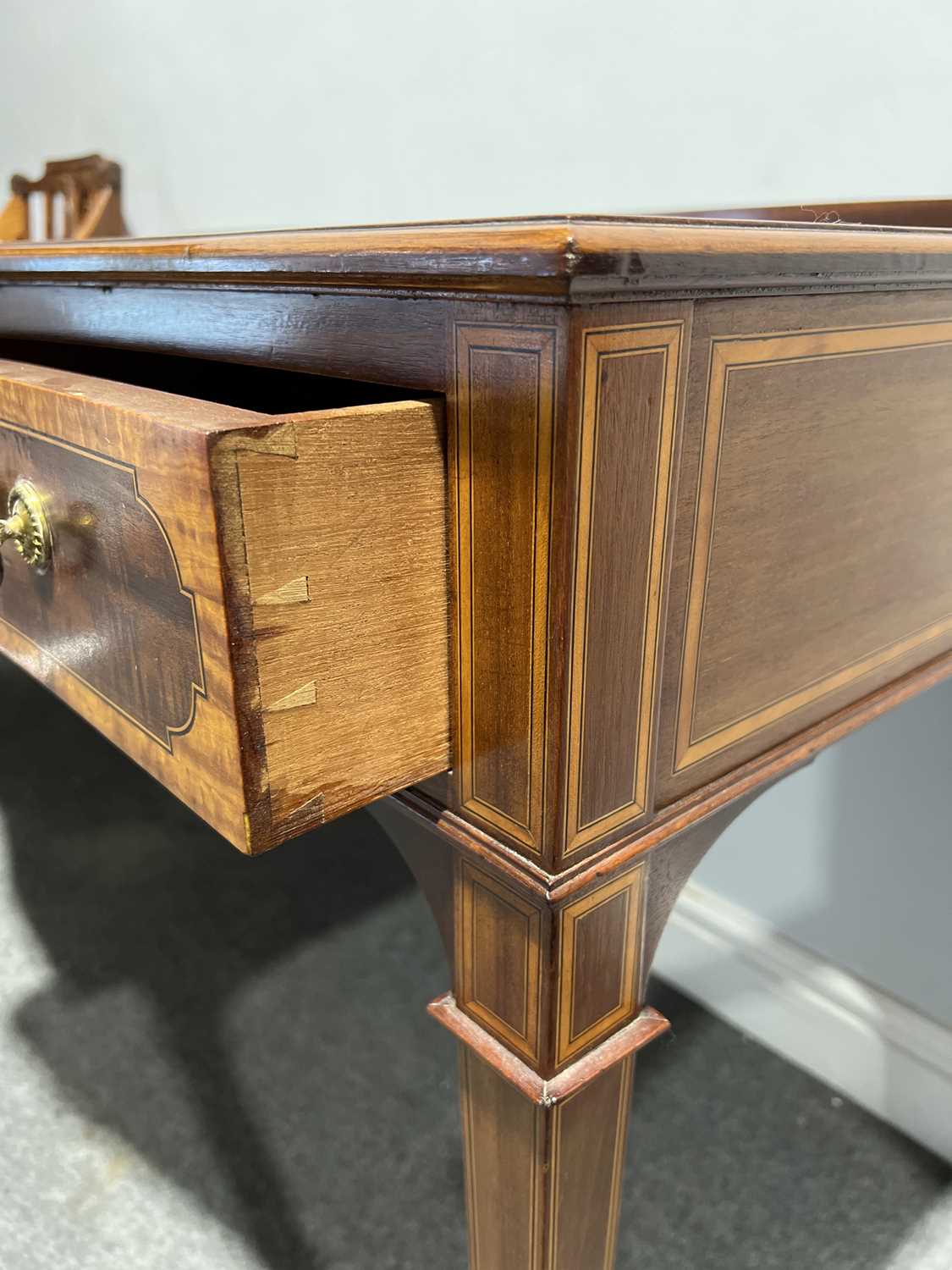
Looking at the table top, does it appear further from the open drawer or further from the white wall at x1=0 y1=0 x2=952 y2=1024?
the white wall at x1=0 y1=0 x2=952 y2=1024

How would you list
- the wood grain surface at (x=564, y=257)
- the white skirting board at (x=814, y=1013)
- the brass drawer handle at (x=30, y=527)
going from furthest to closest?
the white skirting board at (x=814, y=1013), the brass drawer handle at (x=30, y=527), the wood grain surface at (x=564, y=257)

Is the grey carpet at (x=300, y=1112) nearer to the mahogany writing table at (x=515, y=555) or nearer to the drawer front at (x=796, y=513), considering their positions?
the mahogany writing table at (x=515, y=555)

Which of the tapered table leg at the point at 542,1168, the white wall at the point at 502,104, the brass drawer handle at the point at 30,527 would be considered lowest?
the tapered table leg at the point at 542,1168

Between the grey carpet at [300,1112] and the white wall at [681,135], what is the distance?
170 mm

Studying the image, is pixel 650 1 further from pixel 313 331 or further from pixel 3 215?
pixel 3 215

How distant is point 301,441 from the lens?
0.31m

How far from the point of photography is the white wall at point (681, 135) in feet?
2.47

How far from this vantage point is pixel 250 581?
31 centimetres

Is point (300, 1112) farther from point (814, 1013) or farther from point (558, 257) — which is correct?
point (558, 257)

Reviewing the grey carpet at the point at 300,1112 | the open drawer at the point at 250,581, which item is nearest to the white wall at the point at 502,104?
the open drawer at the point at 250,581

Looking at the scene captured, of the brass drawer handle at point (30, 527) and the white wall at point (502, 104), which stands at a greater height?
the white wall at point (502, 104)

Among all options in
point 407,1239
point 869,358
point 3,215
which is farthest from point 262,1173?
point 3,215

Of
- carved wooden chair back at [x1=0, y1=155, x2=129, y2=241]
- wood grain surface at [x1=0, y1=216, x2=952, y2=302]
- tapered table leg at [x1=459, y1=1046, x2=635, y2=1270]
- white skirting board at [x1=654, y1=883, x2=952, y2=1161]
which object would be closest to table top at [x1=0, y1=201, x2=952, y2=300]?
wood grain surface at [x1=0, y1=216, x2=952, y2=302]

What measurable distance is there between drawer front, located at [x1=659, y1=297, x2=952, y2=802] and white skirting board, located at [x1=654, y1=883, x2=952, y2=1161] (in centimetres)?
55
